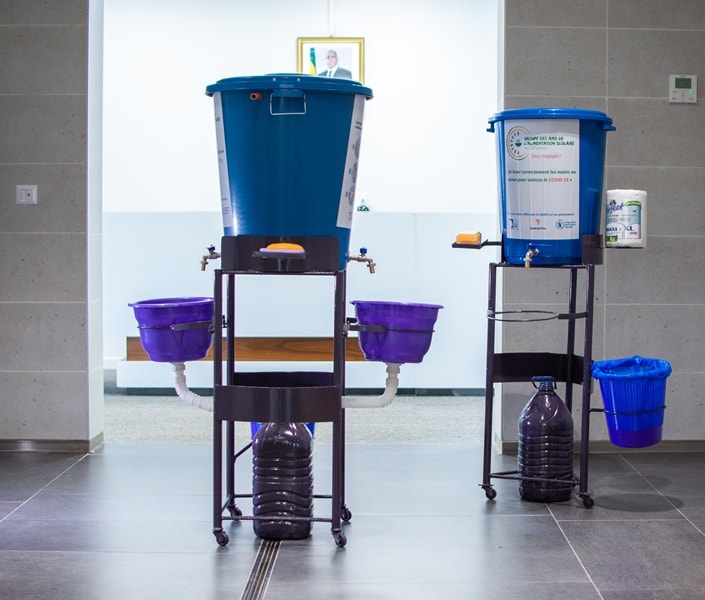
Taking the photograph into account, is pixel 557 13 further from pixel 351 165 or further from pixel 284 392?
pixel 284 392

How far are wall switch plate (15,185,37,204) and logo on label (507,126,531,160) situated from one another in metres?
1.94

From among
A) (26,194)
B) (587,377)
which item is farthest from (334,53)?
(587,377)

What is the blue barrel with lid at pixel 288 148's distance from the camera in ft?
8.67

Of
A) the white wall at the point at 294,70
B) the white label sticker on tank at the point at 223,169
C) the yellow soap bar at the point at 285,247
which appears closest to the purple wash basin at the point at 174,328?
the white label sticker on tank at the point at 223,169

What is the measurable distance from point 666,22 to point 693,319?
1.17 metres

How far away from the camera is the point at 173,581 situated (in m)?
2.49

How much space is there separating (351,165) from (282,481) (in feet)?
2.95

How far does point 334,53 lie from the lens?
649 centimetres

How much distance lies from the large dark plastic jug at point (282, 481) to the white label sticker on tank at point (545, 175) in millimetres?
988

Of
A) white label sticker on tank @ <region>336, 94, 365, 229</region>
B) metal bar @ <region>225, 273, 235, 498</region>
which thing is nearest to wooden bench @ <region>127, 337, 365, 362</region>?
metal bar @ <region>225, 273, 235, 498</region>

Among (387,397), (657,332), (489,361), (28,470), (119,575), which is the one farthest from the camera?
(657,332)

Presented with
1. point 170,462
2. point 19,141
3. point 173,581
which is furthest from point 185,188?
point 173,581

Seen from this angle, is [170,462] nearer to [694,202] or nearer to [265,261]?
[265,261]

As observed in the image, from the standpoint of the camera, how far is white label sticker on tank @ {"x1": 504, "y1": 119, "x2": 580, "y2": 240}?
3.09m
